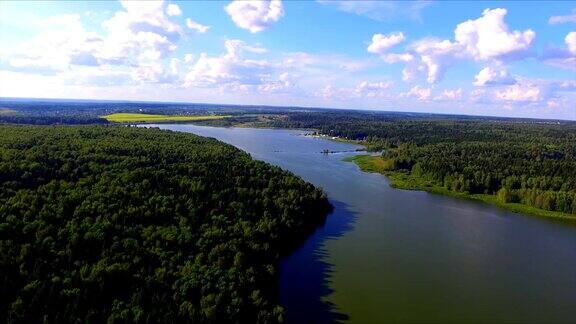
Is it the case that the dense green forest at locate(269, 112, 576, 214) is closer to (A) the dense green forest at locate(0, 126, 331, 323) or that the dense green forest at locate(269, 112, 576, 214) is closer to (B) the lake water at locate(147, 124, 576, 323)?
(B) the lake water at locate(147, 124, 576, 323)

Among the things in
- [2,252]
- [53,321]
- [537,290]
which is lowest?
[537,290]

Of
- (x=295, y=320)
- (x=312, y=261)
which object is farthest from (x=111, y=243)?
(x=312, y=261)

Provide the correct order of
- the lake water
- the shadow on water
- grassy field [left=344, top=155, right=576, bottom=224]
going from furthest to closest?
1. grassy field [left=344, top=155, right=576, bottom=224]
2. the lake water
3. the shadow on water

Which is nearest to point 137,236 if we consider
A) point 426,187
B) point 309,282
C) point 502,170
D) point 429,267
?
point 309,282

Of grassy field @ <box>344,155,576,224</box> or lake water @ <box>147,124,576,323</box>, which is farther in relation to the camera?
grassy field @ <box>344,155,576,224</box>

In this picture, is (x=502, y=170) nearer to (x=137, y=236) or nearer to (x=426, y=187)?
(x=426, y=187)

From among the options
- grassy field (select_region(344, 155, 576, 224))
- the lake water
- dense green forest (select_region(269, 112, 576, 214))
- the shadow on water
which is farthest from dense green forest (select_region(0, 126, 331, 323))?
dense green forest (select_region(269, 112, 576, 214))

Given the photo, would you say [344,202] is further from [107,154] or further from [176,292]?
[176,292]
